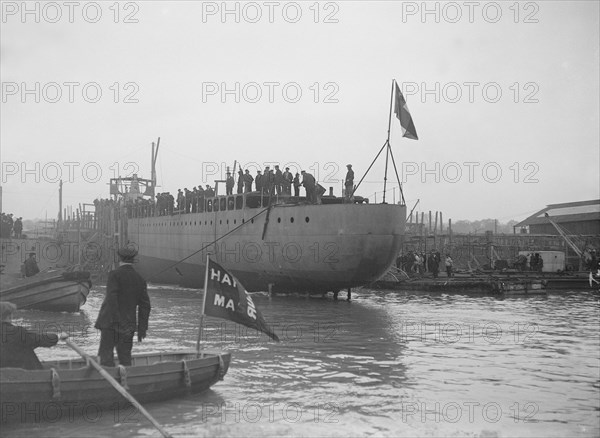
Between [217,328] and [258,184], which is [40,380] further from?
[258,184]

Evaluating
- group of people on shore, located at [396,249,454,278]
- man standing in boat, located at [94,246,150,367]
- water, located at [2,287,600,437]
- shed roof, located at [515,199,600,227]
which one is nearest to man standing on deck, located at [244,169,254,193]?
water, located at [2,287,600,437]

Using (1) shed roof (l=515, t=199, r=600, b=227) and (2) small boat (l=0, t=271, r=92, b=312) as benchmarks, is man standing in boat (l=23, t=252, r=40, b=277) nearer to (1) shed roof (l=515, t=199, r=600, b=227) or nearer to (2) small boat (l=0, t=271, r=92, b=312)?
(2) small boat (l=0, t=271, r=92, b=312)

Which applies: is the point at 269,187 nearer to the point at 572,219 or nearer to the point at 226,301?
the point at 226,301

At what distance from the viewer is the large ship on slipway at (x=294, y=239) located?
22344 millimetres

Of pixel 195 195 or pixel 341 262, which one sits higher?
pixel 195 195

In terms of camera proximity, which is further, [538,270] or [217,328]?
[538,270]

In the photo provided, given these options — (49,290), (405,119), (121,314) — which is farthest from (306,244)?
(121,314)

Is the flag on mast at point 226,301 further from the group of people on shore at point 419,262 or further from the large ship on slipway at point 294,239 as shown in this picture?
the group of people on shore at point 419,262

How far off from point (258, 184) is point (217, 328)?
1119 cm

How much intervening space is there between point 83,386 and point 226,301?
7.04ft

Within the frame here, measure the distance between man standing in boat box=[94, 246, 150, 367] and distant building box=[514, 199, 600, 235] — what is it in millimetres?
42716

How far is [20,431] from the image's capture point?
7.43 metres

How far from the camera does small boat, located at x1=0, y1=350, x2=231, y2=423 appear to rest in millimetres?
7355

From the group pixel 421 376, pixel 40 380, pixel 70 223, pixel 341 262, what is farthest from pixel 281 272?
pixel 70 223
